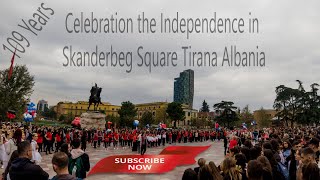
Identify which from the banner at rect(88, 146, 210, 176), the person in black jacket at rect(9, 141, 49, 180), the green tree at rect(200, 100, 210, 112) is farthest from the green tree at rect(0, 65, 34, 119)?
the green tree at rect(200, 100, 210, 112)

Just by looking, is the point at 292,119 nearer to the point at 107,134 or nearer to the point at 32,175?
the point at 107,134

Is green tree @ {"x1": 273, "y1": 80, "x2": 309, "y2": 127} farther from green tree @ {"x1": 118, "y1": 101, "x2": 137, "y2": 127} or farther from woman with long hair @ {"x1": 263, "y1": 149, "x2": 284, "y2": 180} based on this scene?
woman with long hair @ {"x1": 263, "y1": 149, "x2": 284, "y2": 180}

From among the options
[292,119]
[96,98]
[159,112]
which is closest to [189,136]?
[96,98]

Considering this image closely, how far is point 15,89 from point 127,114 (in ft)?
161

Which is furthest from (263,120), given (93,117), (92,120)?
(92,120)

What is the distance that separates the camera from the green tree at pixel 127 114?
3664 inches

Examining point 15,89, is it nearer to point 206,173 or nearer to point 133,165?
point 133,165

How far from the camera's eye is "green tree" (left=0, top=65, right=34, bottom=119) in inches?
1919

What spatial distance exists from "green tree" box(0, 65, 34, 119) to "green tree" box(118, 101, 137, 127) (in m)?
44.1

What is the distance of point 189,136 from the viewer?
4009cm

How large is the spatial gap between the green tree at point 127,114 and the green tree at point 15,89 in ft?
145

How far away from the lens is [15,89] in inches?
1981

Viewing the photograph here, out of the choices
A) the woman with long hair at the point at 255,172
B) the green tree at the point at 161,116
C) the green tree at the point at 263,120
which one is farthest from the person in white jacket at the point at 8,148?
the green tree at the point at 161,116

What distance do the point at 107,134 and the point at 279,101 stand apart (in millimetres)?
50083
